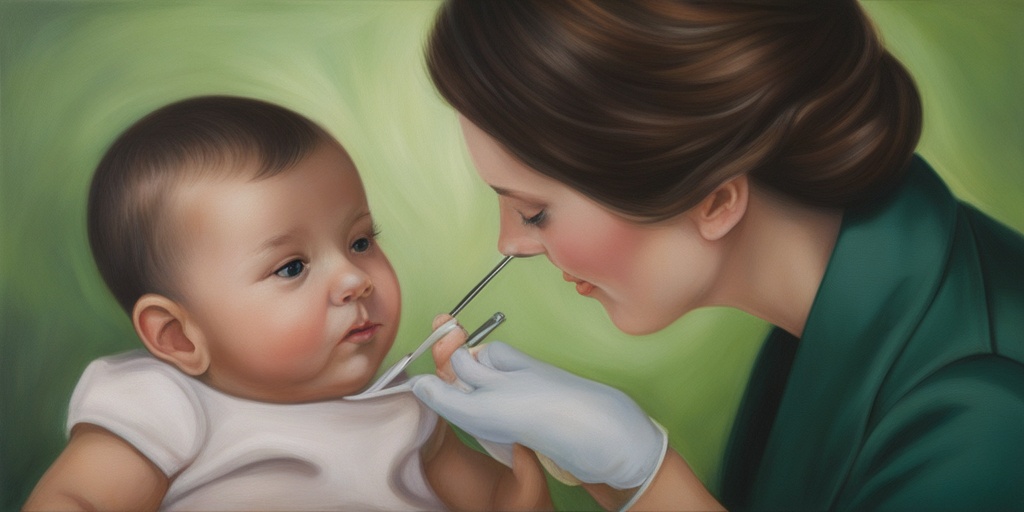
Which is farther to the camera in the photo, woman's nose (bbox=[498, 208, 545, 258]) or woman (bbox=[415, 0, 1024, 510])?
woman's nose (bbox=[498, 208, 545, 258])

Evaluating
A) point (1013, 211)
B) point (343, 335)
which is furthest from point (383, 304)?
point (1013, 211)

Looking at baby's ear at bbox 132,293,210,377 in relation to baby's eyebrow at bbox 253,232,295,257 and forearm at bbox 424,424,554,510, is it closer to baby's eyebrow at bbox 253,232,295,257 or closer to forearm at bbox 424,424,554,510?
baby's eyebrow at bbox 253,232,295,257

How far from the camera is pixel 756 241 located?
1.23 metres

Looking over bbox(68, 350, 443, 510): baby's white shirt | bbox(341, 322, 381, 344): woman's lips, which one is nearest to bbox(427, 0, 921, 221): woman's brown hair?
bbox(341, 322, 381, 344): woman's lips

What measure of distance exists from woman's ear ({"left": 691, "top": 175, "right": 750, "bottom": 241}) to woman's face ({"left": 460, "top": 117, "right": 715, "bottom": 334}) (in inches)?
0.8

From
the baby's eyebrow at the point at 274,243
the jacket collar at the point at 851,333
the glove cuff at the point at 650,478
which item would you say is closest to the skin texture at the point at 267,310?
the baby's eyebrow at the point at 274,243

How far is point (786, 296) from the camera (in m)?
1.26

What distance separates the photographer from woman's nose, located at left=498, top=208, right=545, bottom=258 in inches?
49.4

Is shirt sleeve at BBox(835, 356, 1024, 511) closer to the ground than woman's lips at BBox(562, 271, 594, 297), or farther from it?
closer to the ground

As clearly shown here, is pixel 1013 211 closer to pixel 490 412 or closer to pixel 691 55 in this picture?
pixel 691 55

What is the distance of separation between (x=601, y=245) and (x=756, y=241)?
0.23m

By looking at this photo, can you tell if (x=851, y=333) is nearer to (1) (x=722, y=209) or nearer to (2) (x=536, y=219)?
(1) (x=722, y=209)

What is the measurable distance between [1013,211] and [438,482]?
986 millimetres

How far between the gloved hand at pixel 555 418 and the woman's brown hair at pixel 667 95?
286mm
